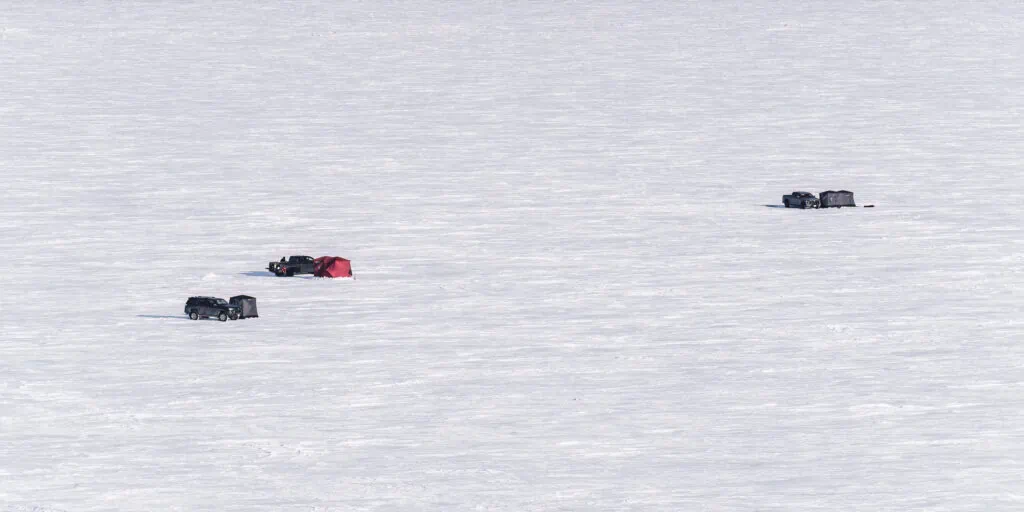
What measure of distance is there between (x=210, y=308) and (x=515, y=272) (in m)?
6.14

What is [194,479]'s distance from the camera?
20656 mm

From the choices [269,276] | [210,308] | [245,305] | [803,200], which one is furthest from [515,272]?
[803,200]

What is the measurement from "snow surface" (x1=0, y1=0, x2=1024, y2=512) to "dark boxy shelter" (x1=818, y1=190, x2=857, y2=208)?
19.6 inches

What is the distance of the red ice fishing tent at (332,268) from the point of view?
105 ft

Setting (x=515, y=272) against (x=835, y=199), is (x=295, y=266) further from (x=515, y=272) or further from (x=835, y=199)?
(x=835, y=199)

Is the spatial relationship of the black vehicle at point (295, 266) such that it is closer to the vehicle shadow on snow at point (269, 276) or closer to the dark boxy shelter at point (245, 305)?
the vehicle shadow on snow at point (269, 276)

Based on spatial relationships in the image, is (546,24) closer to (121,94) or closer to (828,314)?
(121,94)

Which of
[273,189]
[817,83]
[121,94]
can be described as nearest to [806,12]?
[817,83]

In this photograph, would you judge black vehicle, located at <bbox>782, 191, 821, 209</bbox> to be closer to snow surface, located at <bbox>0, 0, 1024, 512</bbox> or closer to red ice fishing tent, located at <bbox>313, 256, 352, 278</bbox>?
snow surface, located at <bbox>0, 0, 1024, 512</bbox>

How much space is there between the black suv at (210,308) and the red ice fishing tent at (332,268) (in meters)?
3.31

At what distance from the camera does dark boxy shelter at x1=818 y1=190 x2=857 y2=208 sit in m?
38.0

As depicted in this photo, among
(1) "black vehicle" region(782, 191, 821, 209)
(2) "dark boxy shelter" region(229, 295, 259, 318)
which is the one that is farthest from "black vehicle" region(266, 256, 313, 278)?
(1) "black vehicle" region(782, 191, 821, 209)

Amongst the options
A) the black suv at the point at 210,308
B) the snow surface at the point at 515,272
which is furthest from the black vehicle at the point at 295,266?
the black suv at the point at 210,308

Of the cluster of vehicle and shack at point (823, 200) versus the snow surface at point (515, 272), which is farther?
the cluster of vehicle and shack at point (823, 200)
